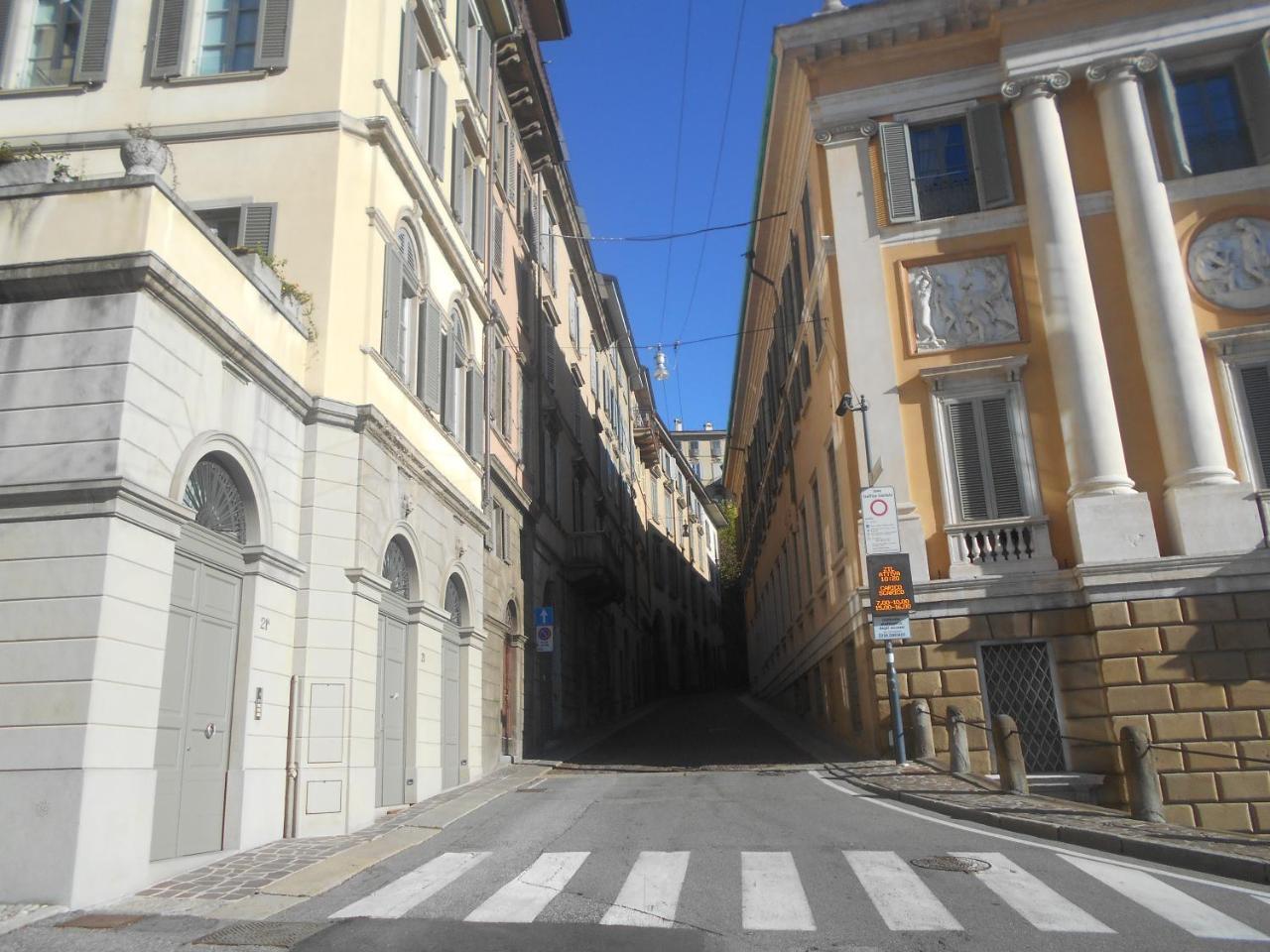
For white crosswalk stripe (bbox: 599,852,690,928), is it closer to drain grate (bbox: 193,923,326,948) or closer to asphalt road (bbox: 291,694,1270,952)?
asphalt road (bbox: 291,694,1270,952)

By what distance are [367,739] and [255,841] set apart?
77.0 inches

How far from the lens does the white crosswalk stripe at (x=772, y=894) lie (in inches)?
264

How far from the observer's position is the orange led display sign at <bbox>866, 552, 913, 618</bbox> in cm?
1536

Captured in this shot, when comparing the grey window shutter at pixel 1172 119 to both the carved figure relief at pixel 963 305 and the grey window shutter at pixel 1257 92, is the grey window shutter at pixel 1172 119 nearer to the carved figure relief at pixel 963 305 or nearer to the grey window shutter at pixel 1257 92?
the grey window shutter at pixel 1257 92

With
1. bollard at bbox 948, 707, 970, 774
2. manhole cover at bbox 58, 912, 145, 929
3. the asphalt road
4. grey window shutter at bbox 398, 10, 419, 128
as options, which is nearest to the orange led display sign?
bollard at bbox 948, 707, 970, 774

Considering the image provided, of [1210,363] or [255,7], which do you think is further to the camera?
[1210,363]

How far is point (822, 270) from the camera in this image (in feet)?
62.6

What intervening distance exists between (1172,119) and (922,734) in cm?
1105

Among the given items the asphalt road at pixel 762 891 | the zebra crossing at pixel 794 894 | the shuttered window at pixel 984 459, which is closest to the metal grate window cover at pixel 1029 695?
the shuttered window at pixel 984 459

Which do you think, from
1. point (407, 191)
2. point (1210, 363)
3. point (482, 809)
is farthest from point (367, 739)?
point (1210, 363)

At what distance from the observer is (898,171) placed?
18.4 metres

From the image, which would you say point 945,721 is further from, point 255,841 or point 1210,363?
point 255,841

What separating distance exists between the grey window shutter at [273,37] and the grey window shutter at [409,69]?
5.48 ft

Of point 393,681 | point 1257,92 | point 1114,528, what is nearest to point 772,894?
point 393,681
